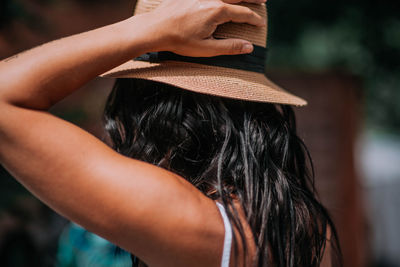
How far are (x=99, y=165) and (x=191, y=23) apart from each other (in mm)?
424

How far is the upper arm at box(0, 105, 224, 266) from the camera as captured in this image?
0.96 metres

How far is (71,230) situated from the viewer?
8.79 feet

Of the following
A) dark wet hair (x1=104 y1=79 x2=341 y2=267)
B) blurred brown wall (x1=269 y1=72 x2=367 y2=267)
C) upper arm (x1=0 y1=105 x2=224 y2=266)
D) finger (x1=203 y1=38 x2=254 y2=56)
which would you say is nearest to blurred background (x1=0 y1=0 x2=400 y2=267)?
→ blurred brown wall (x1=269 y1=72 x2=367 y2=267)

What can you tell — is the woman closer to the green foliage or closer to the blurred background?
the blurred background

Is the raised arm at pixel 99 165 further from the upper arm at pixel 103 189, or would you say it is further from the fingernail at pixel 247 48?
the fingernail at pixel 247 48

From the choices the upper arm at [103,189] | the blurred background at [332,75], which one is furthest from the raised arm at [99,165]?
the blurred background at [332,75]

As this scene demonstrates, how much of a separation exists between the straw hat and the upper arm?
0.95ft

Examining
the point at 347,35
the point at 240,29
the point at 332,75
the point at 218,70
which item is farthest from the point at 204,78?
the point at 347,35

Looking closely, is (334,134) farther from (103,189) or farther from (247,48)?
(103,189)

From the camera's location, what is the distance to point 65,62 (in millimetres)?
1058

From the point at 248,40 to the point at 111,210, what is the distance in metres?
0.65

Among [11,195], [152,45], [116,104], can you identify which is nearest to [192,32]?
[152,45]

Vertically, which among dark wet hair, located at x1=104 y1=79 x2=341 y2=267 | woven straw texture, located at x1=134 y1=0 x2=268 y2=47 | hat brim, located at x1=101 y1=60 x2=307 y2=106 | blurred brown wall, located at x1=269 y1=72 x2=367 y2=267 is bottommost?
blurred brown wall, located at x1=269 y1=72 x2=367 y2=267

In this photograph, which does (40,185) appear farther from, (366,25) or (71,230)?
(366,25)
